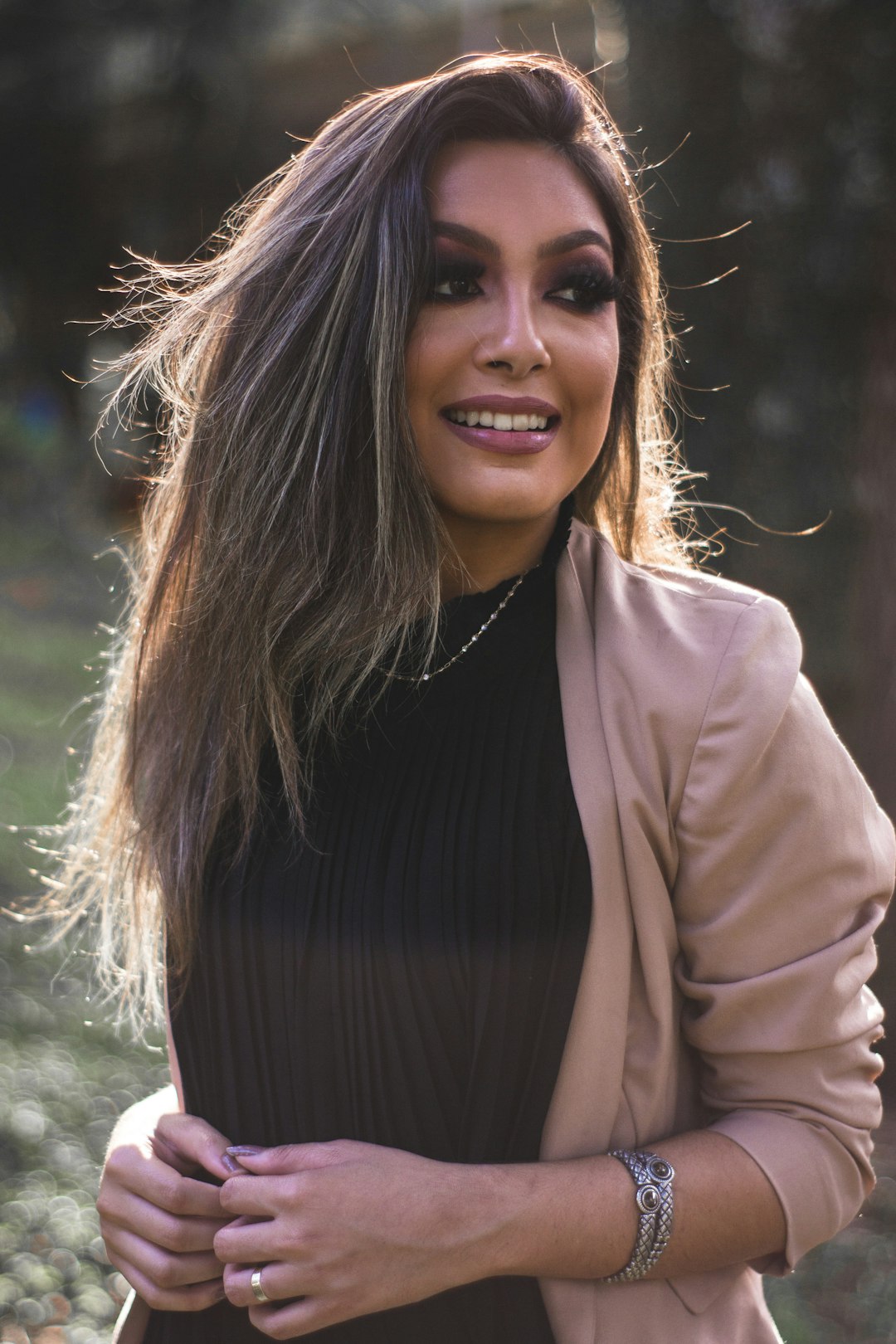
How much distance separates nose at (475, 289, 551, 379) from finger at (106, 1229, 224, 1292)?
3.82 ft

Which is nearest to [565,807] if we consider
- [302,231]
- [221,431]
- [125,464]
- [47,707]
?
[221,431]

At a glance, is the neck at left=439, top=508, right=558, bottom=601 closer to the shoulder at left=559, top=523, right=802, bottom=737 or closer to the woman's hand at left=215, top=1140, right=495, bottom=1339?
the shoulder at left=559, top=523, right=802, bottom=737

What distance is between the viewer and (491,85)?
5.31 feet

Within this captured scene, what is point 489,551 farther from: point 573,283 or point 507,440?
point 573,283

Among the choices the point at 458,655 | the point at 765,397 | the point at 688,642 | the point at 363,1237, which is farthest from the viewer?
the point at 765,397

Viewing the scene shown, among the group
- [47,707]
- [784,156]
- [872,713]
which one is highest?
[784,156]

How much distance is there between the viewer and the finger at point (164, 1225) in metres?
1.48

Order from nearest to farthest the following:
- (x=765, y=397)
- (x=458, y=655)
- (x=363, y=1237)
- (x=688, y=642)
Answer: (x=363, y=1237) < (x=688, y=642) < (x=458, y=655) < (x=765, y=397)

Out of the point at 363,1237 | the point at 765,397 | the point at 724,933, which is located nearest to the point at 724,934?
the point at 724,933

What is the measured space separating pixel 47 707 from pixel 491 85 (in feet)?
27.6

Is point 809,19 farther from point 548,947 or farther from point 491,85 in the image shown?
point 548,947

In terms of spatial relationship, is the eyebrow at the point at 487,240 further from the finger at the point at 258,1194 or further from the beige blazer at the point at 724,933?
the finger at the point at 258,1194

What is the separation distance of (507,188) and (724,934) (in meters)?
0.98

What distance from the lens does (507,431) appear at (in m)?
1.57
